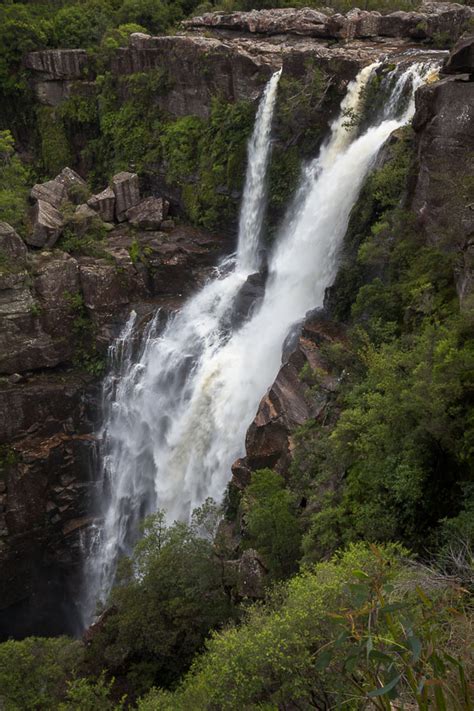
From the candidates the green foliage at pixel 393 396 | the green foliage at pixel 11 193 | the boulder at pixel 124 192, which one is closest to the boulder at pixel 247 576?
the green foliage at pixel 393 396

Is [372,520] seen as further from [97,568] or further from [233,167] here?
[233,167]

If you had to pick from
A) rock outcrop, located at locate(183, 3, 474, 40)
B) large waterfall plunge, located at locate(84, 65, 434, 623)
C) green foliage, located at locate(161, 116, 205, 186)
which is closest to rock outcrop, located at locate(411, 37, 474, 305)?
large waterfall plunge, located at locate(84, 65, 434, 623)

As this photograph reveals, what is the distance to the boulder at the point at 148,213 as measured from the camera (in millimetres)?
31578

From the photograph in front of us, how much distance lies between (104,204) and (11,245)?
674 cm

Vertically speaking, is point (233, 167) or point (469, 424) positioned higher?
point (233, 167)

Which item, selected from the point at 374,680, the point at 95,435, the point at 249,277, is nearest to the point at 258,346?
the point at 249,277

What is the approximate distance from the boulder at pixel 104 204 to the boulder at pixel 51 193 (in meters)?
1.62

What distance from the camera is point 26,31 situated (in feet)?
120

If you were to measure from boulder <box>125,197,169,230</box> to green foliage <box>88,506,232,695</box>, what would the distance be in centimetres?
1921

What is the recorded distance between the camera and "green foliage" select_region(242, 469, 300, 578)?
14.5 metres

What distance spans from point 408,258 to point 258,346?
325 inches

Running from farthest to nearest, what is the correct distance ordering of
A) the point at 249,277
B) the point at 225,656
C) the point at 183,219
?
the point at 183,219 → the point at 249,277 → the point at 225,656

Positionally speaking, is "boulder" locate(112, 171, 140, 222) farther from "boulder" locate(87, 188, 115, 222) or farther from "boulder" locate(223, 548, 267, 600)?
"boulder" locate(223, 548, 267, 600)

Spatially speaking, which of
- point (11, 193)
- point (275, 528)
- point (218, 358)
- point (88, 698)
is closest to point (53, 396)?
point (218, 358)
